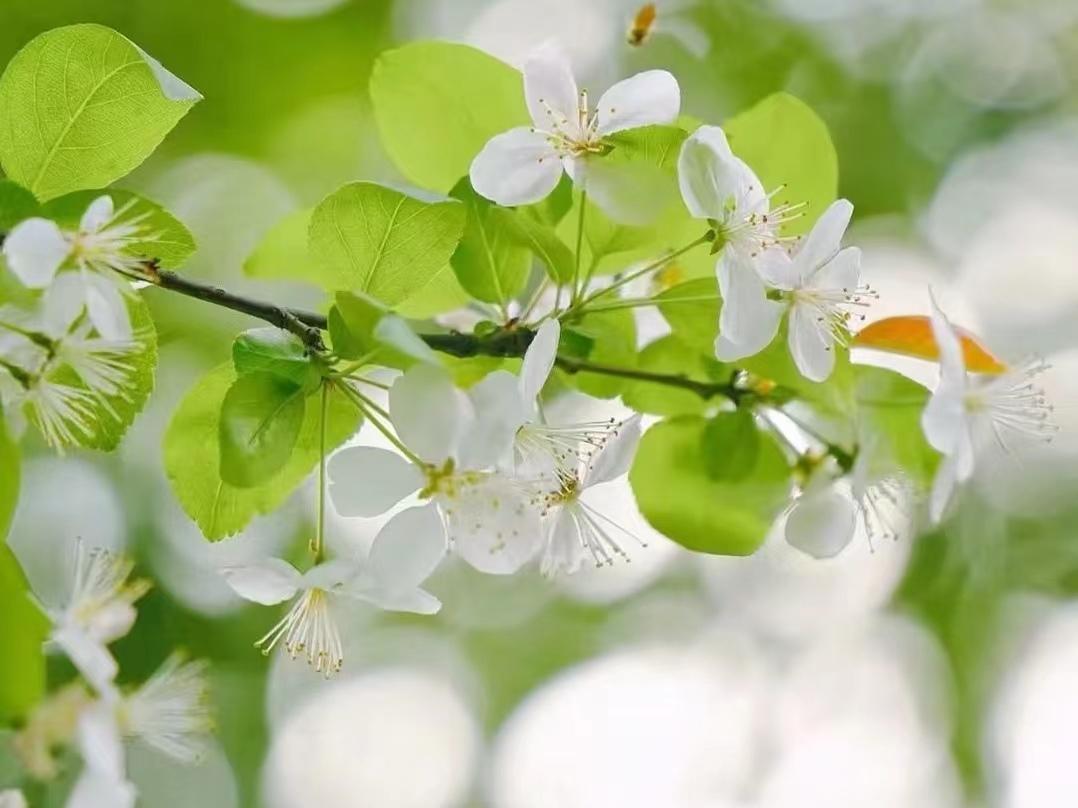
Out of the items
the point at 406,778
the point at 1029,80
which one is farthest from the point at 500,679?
the point at 1029,80

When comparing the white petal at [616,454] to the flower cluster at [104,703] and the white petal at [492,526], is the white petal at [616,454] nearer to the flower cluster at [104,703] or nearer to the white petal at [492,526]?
the white petal at [492,526]

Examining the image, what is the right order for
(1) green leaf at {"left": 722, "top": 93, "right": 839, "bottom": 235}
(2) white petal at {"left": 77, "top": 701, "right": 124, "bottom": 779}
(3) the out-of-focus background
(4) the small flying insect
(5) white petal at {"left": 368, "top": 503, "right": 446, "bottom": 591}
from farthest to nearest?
(3) the out-of-focus background → (4) the small flying insect → (1) green leaf at {"left": 722, "top": 93, "right": 839, "bottom": 235} → (5) white petal at {"left": 368, "top": 503, "right": 446, "bottom": 591} → (2) white petal at {"left": 77, "top": 701, "right": 124, "bottom": 779}

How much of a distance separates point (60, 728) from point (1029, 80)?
2775 mm

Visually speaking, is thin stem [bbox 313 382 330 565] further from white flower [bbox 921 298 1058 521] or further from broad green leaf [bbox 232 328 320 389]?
white flower [bbox 921 298 1058 521]

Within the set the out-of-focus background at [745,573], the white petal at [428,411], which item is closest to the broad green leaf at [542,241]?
the white petal at [428,411]

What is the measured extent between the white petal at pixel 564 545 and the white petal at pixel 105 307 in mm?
226

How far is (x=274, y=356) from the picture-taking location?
455 mm

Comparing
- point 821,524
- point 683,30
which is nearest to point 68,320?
point 821,524

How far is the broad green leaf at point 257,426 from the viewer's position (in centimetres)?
45

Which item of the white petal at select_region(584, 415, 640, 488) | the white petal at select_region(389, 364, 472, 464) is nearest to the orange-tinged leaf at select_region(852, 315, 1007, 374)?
the white petal at select_region(584, 415, 640, 488)

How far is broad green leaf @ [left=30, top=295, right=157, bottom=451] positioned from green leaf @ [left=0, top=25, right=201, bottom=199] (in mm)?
62

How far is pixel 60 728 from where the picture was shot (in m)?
0.36

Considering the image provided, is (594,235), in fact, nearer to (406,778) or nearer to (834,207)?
(834,207)

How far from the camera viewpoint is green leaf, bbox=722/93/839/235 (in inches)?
22.1
